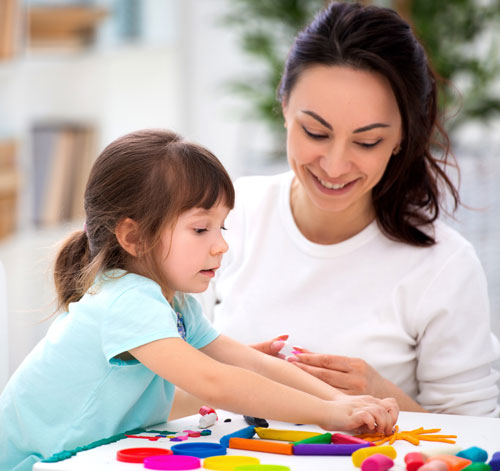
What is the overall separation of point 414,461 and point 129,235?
0.49 m

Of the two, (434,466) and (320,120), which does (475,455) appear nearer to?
(434,466)

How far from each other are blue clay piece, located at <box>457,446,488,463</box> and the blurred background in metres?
1.58

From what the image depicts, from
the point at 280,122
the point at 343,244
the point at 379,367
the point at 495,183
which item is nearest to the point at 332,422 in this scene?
the point at 379,367

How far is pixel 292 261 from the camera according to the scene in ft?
5.14

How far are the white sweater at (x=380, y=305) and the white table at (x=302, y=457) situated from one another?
0.98 ft

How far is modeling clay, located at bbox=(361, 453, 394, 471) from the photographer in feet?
2.77

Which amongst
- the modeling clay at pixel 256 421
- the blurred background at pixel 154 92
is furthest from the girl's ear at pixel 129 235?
the blurred background at pixel 154 92

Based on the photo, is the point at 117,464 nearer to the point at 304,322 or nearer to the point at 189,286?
the point at 189,286

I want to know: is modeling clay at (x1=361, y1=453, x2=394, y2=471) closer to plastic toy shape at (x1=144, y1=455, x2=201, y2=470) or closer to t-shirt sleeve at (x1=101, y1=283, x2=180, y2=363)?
plastic toy shape at (x1=144, y1=455, x2=201, y2=470)

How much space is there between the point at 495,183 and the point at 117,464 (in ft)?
5.92

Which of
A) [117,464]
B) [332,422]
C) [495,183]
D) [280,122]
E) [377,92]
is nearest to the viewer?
[117,464]

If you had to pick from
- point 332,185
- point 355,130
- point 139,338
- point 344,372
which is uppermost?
point 355,130

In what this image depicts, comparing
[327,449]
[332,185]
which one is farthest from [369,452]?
[332,185]

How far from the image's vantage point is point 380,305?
1483 mm
